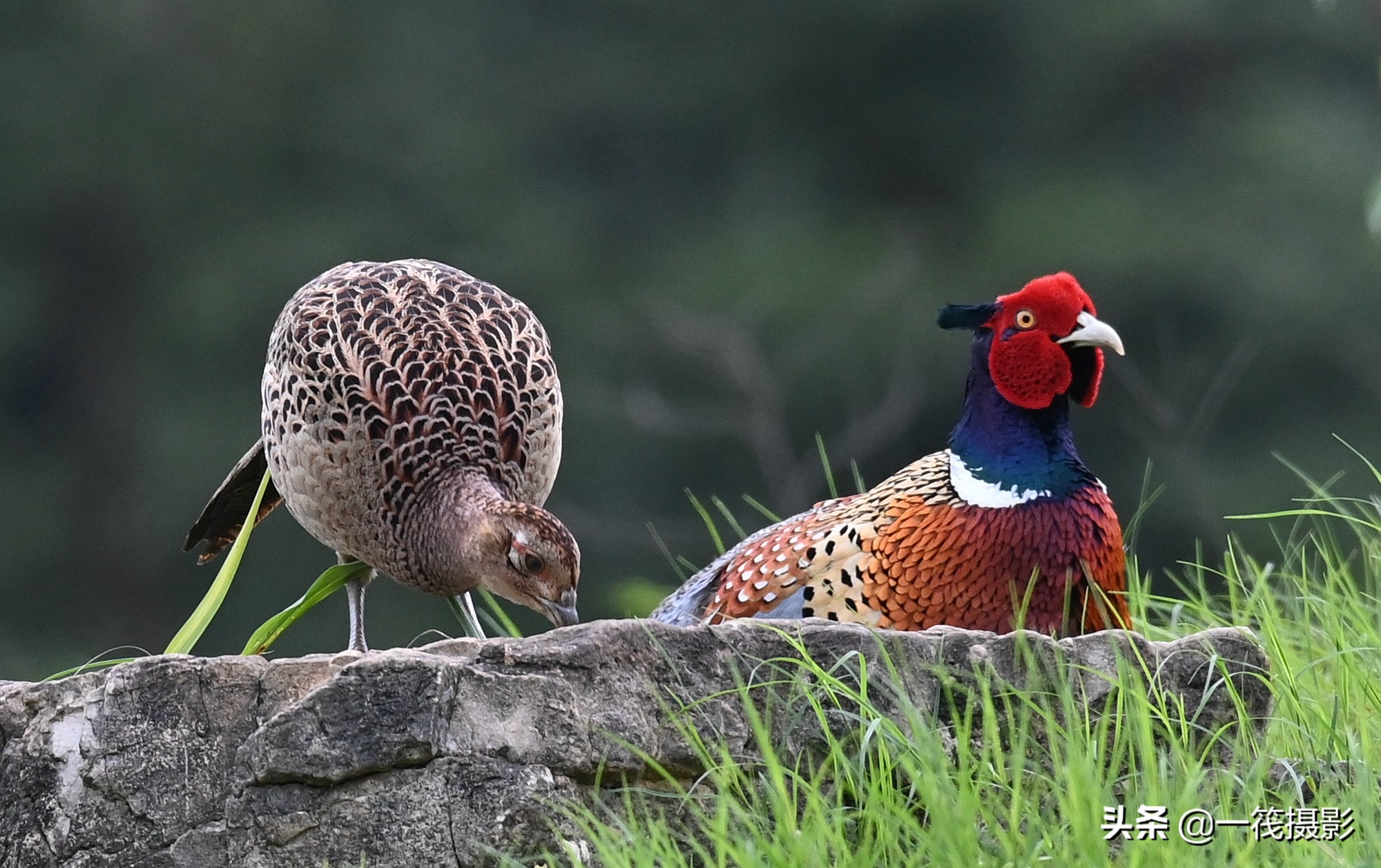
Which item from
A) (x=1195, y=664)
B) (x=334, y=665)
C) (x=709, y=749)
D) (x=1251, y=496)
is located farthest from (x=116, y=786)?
(x=1251, y=496)

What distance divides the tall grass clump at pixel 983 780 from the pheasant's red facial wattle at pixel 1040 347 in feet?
2.00

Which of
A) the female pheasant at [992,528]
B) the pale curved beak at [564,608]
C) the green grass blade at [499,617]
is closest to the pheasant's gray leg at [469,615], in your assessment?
the green grass blade at [499,617]

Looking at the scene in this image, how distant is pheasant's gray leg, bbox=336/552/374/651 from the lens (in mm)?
4234

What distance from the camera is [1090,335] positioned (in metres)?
3.50

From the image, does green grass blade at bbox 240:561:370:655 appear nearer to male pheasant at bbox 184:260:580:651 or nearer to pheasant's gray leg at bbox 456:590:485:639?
male pheasant at bbox 184:260:580:651

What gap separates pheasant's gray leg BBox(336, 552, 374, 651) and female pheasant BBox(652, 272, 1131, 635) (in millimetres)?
935

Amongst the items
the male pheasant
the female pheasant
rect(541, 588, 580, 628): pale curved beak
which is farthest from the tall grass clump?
the male pheasant

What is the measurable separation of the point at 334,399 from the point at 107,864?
1495 millimetres

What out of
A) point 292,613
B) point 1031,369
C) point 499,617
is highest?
point 1031,369

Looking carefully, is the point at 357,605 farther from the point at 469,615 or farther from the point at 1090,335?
the point at 1090,335

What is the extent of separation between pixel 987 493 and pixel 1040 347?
0.31 metres

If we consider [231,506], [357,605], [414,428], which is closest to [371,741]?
[414,428]

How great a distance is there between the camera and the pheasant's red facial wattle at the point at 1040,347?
3.52 metres

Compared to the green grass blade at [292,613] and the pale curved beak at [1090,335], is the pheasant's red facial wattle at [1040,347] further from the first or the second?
the green grass blade at [292,613]
